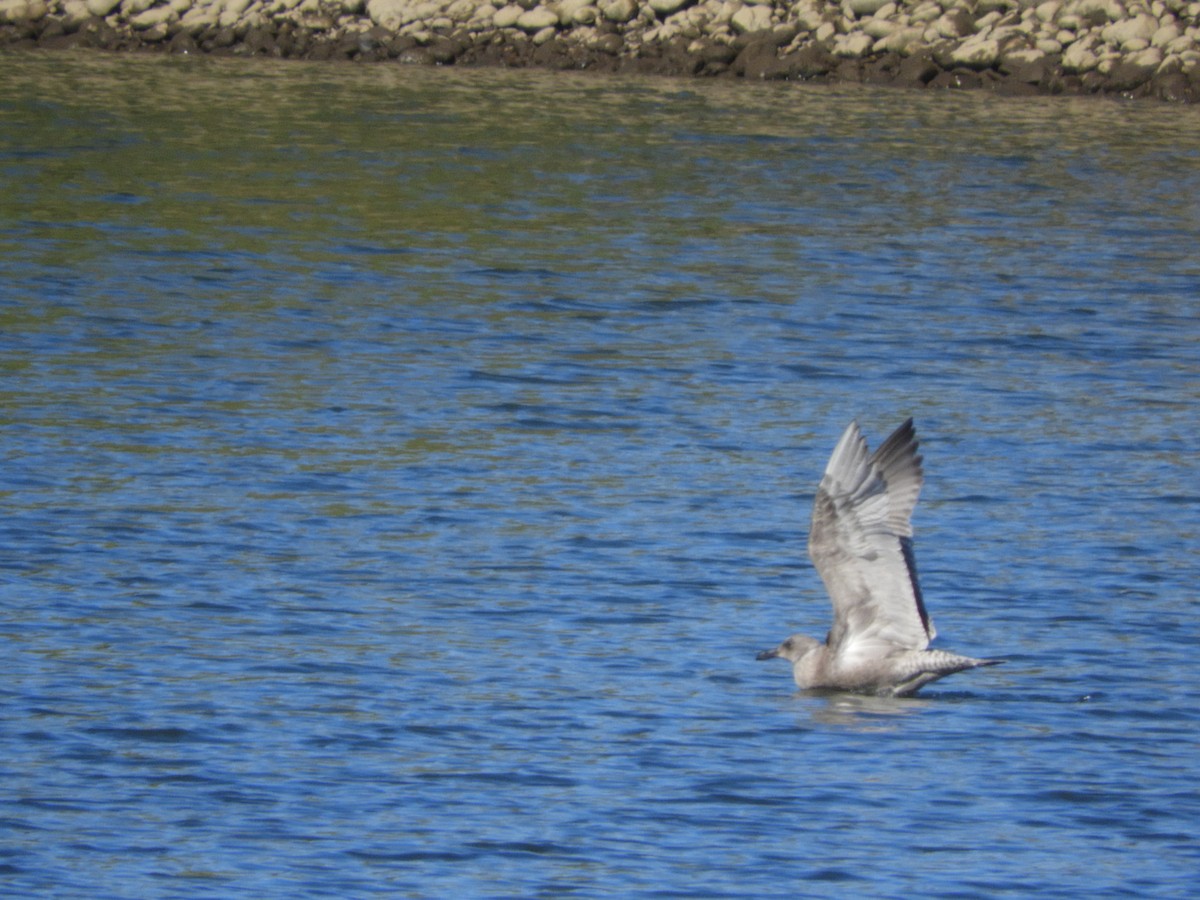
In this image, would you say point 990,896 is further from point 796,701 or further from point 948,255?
point 948,255

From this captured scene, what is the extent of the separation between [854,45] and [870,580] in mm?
29976

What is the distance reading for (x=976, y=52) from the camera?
38.6 meters

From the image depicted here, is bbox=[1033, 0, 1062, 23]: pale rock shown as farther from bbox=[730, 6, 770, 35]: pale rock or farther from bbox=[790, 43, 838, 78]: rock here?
bbox=[730, 6, 770, 35]: pale rock

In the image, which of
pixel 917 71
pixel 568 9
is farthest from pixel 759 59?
pixel 568 9

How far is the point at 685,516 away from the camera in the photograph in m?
14.0

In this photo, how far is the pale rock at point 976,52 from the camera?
38562 mm

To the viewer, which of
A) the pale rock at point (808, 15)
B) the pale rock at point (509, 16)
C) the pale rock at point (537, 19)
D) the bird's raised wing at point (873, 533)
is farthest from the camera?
the pale rock at point (509, 16)

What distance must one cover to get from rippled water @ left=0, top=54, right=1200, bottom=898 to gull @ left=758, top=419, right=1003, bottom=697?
20 cm

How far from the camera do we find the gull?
10328 millimetres

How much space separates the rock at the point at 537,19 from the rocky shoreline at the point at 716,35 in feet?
0.12

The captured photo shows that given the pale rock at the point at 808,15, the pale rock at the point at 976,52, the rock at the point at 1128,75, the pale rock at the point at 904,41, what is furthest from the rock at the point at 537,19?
the rock at the point at 1128,75

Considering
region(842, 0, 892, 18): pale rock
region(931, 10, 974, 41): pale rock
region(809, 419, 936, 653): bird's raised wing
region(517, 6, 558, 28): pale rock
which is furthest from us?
region(517, 6, 558, 28): pale rock

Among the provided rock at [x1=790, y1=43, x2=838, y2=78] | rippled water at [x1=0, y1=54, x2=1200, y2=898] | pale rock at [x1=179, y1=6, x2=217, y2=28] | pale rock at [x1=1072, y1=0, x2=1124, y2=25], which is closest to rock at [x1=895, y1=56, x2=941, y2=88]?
rock at [x1=790, y1=43, x2=838, y2=78]

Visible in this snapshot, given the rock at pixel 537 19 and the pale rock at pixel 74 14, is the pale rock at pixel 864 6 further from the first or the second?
the pale rock at pixel 74 14
